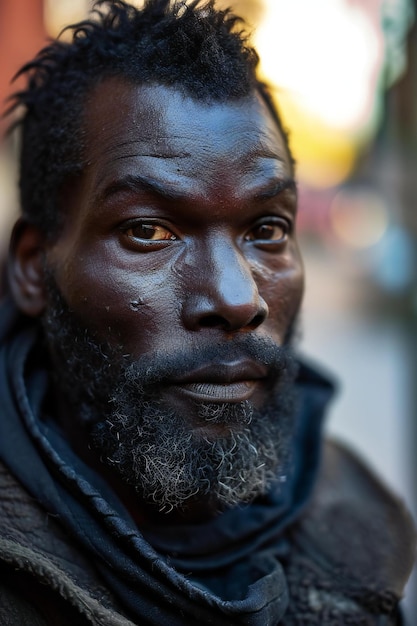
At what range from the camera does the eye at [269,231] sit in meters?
1.87

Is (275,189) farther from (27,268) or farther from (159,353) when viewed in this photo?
(27,268)

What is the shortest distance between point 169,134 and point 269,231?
398 millimetres

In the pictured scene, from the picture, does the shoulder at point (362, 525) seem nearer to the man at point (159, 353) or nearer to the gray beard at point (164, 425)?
the man at point (159, 353)

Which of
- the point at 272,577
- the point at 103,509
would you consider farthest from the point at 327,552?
the point at 103,509

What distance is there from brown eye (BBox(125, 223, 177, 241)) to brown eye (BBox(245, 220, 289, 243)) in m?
0.23

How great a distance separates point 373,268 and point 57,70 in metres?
8.47

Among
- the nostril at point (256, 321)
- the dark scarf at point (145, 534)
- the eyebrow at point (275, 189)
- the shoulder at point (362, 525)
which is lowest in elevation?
the shoulder at point (362, 525)

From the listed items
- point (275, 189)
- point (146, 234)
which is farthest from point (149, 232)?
point (275, 189)

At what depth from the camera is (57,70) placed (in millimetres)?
2014

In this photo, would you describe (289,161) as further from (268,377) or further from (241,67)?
(268,377)

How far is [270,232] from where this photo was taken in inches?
75.2

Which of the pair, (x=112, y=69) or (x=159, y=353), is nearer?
(x=159, y=353)

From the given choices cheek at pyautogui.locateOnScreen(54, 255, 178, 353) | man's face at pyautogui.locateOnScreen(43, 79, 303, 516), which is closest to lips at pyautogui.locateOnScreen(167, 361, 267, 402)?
man's face at pyautogui.locateOnScreen(43, 79, 303, 516)

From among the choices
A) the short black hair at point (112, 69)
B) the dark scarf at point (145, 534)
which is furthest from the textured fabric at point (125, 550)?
the short black hair at point (112, 69)
